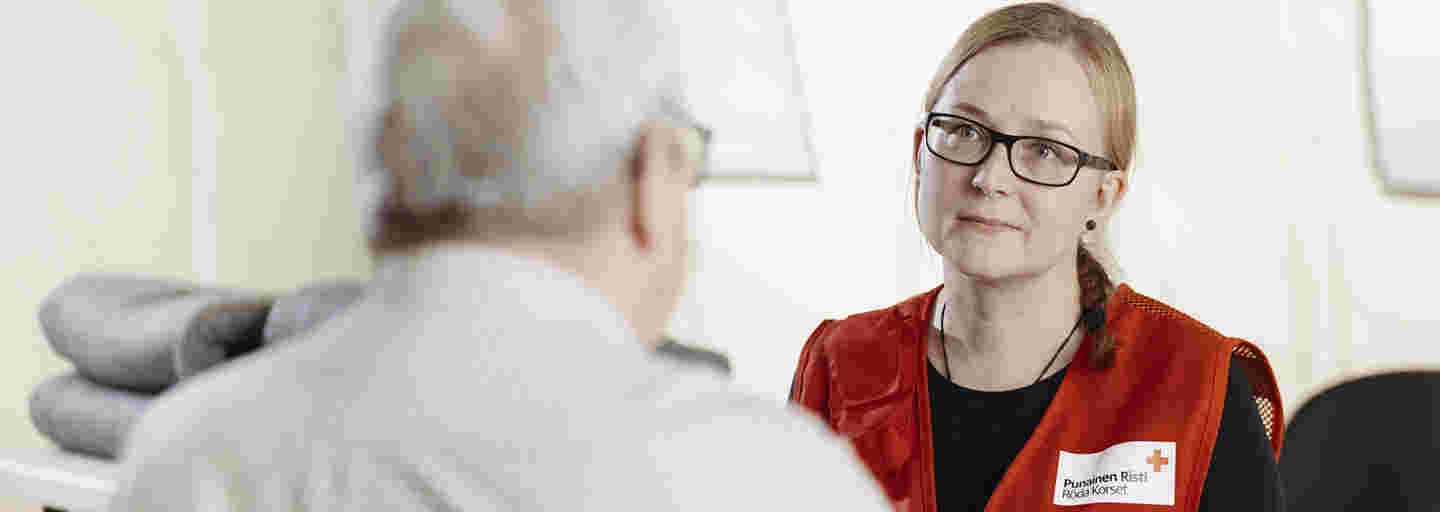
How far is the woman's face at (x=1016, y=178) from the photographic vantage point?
155 centimetres

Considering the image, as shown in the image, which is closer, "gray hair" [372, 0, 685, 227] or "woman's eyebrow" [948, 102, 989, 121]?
"gray hair" [372, 0, 685, 227]

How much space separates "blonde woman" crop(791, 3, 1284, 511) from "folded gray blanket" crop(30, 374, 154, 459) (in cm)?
164

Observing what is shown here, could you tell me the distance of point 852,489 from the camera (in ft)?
2.15

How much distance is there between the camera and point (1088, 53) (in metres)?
1.57

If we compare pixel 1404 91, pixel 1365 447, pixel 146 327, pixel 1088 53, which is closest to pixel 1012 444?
pixel 1088 53

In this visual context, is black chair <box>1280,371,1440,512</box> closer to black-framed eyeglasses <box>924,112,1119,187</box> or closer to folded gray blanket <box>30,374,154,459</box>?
black-framed eyeglasses <box>924,112,1119,187</box>

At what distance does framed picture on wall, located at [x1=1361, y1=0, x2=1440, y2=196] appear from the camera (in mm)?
3426

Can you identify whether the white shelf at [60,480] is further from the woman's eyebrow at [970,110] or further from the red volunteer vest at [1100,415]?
the woman's eyebrow at [970,110]

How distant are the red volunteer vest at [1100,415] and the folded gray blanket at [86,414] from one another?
5.17 feet

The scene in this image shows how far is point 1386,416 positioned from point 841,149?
2.61m

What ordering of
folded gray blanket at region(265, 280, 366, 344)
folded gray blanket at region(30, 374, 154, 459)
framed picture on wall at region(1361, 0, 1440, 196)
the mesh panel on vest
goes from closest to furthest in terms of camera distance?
the mesh panel on vest → folded gray blanket at region(265, 280, 366, 344) → folded gray blanket at region(30, 374, 154, 459) → framed picture on wall at region(1361, 0, 1440, 196)

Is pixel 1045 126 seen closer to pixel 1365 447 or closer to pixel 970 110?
pixel 970 110

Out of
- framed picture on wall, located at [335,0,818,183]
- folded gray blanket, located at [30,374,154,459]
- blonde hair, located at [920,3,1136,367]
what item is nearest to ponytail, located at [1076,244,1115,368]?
blonde hair, located at [920,3,1136,367]

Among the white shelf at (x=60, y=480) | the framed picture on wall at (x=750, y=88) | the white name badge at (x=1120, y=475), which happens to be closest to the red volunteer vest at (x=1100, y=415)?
the white name badge at (x=1120, y=475)
